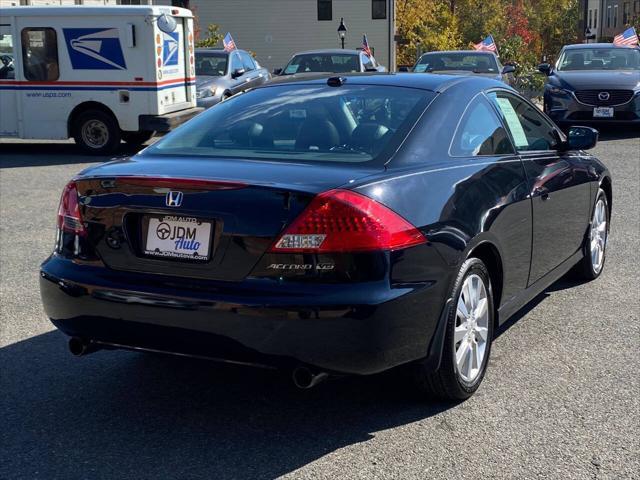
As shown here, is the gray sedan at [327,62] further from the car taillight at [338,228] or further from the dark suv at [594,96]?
the car taillight at [338,228]

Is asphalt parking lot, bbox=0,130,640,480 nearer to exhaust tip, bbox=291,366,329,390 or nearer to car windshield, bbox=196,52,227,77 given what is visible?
exhaust tip, bbox=291,366,329,390

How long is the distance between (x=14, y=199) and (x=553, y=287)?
685 centimetres

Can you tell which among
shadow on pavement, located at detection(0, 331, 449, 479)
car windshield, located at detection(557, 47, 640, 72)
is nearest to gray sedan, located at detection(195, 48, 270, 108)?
car windshield, located at detection(557, 47, 640, 72)

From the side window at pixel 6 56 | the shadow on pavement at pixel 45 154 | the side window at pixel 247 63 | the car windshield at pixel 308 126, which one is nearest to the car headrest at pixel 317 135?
the car windshield at pixel 308 126

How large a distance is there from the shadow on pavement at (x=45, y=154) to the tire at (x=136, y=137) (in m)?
0.12

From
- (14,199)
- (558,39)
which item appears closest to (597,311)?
(14,199)

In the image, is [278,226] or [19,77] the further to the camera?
[19,77]

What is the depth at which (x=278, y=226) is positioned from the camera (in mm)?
3668

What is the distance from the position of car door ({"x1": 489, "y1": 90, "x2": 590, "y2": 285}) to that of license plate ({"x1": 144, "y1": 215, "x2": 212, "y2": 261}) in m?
2.07

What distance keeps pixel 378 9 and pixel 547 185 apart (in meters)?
48.4

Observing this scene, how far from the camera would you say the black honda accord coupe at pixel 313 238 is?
3.67 meters

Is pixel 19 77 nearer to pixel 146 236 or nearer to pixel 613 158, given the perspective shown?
pixel 613 158

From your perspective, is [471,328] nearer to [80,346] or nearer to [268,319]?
[268,319]

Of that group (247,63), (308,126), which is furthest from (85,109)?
(308,126)
